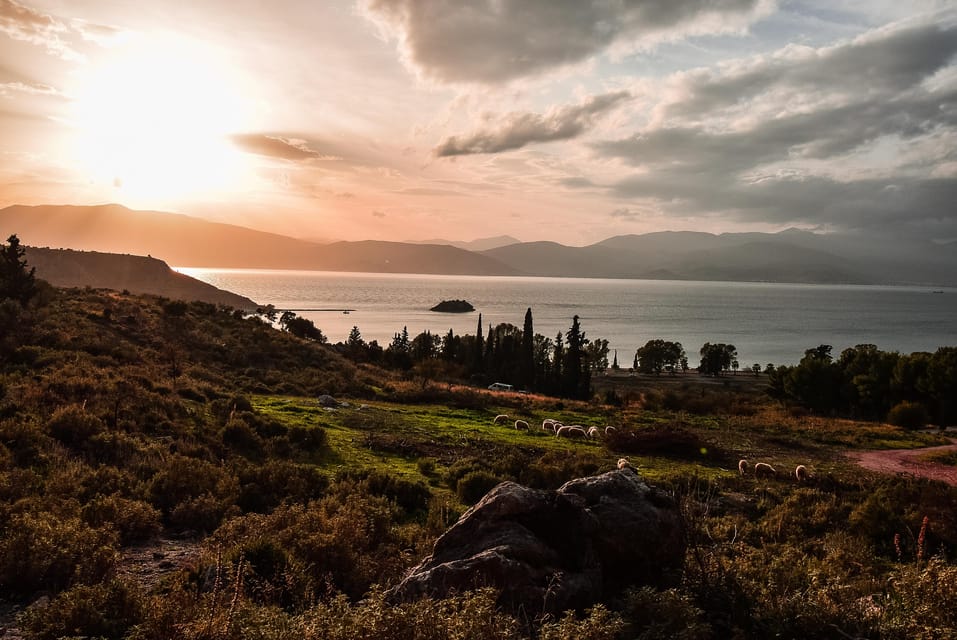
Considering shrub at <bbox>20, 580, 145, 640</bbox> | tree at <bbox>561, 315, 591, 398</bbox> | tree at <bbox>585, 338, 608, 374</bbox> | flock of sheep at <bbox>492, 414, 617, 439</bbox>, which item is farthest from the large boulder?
tree at <bbox>585, 338, 608, 374</bbox>

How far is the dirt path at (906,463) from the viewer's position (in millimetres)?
19844

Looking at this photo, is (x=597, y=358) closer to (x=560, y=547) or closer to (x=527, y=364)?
(x=527, y=364)

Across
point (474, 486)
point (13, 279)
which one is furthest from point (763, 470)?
point (13, 279)

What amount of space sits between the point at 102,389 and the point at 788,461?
989 inches

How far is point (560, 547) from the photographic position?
270 inches

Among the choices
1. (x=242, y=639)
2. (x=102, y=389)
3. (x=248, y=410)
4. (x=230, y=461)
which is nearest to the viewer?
(x=242, y=639)

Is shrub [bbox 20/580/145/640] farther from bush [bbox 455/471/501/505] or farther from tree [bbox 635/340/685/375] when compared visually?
tree [bbox 635/340/685/375]

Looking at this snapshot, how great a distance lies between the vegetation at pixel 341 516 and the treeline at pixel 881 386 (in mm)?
20153

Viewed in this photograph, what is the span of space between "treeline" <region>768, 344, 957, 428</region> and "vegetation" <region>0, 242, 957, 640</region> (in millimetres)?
20153

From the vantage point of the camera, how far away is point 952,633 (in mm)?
4750

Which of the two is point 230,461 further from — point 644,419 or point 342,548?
point 644,419

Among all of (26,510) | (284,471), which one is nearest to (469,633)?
(26,510)

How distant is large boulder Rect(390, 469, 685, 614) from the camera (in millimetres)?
5832

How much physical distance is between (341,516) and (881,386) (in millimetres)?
53736
